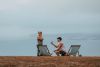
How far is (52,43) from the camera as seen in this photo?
93.5 ft

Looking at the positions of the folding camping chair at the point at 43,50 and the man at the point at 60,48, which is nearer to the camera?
the man at the point at 60,48

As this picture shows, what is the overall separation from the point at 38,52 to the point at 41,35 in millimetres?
1395

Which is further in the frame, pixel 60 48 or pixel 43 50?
pixel 43 50

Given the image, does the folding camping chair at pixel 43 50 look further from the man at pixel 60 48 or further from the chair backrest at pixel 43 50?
the man at pixel 60 48

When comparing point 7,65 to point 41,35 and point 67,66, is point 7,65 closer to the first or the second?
point 67,66

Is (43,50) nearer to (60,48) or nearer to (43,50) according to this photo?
(43,50)

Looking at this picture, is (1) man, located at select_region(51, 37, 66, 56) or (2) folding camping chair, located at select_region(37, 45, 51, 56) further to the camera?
(2) folding camping chair, located at select_region(37, 45, 51, 56)

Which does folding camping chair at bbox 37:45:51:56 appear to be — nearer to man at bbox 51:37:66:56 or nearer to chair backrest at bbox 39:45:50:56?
chair backrest at bbox 39:45:50:56

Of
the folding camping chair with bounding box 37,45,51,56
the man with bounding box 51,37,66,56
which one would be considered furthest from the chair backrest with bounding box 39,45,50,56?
the man with bounding box 51,37,66,56

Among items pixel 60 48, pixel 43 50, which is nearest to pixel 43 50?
pixel 43 50

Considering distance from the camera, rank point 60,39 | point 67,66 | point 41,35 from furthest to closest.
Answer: point 41,35 < point 60,39 < point 67,66

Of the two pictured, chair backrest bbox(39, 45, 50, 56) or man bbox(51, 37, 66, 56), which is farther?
chair backrest bbox(39, 45, 50, 56)

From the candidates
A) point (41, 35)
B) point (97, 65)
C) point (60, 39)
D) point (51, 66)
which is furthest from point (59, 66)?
point (41, 35)

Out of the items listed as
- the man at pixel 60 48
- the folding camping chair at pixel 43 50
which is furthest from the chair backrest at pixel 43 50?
the man at pixel 60 48
